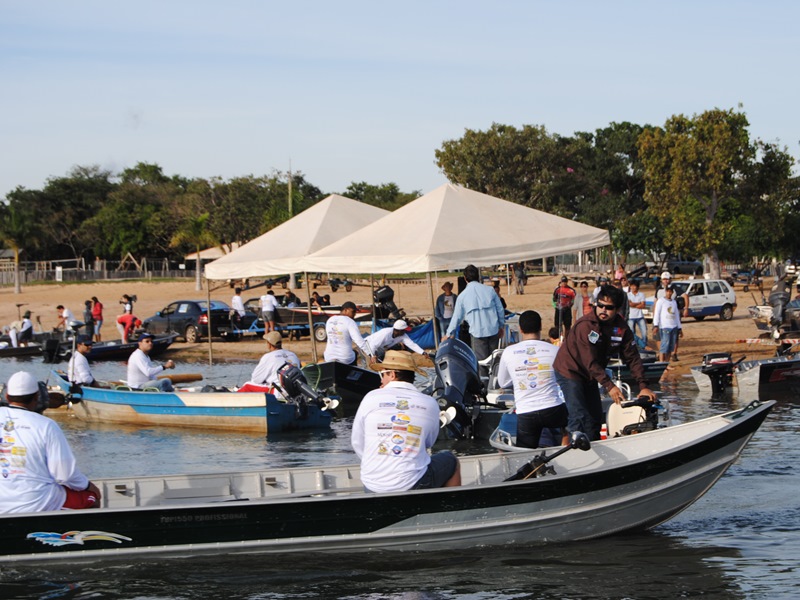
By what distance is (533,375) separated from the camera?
995cm

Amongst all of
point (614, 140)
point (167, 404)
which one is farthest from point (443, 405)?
point (614, 140)

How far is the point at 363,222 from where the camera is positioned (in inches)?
942

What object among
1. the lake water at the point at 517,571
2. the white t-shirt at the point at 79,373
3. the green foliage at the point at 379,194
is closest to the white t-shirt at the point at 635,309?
the white t-shirt at the point at 79,373

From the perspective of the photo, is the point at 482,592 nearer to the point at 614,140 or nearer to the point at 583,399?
the point at 583,399

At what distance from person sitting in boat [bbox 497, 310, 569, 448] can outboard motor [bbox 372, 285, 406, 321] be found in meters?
14.7

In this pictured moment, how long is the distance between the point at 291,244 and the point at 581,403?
1306cm

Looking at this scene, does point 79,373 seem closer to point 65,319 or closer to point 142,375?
point 142,375

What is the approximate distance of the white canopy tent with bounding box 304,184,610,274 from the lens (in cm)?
1770

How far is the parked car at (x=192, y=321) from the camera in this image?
3431 cm

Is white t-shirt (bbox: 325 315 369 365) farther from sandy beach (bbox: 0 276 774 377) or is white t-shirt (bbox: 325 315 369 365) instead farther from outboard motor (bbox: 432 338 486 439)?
sandy beach (bbox: 0 276 774 377)

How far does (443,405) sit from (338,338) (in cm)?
500

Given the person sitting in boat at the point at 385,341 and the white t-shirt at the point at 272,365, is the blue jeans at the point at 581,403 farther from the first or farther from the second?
the white t-shirt at the point at 272,365

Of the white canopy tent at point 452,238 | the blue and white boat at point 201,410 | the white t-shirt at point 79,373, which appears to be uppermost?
the white canopy tent at point 452,238

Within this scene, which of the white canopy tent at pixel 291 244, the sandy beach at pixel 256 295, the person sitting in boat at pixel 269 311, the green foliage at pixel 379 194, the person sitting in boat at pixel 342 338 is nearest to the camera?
the person sitting in boat at pixel 342 338
